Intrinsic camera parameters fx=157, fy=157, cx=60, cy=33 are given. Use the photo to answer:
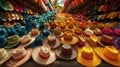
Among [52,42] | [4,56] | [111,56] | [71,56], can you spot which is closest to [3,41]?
[4,56]

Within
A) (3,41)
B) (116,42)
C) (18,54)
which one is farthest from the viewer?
(116,42)

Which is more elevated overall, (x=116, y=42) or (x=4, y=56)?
(x=4, y=56)

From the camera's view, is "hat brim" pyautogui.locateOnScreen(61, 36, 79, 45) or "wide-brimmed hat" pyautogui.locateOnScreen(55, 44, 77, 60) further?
"hat brim" pyautogui.locateOnScreen(61, 36, 79, 45)

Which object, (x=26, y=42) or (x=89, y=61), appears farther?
(x=26, y=42)

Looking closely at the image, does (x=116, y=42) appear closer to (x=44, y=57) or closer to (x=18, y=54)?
(x=44, y=57)

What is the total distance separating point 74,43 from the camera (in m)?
0.94

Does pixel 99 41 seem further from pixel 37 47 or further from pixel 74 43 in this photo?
pixel 37 47

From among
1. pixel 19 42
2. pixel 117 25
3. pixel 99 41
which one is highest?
pixel 19 42

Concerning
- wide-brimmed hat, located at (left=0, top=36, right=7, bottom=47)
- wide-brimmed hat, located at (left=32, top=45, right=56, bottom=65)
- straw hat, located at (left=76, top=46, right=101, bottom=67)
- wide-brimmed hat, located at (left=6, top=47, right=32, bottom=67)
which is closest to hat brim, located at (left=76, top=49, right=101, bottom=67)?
straw hat, located at (left=76, top=46, right=101, bottom=67)

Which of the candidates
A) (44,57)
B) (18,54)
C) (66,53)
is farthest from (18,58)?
(66,53)

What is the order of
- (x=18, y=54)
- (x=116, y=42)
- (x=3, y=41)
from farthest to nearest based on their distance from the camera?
(x=116, y=42) → (x=3, y=41) → (x=18, y=54)

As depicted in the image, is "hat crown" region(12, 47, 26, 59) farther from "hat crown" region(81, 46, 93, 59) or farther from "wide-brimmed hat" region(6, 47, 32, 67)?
"hat crown" region(81, 46, 93, 59)

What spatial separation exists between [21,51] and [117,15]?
1.32m

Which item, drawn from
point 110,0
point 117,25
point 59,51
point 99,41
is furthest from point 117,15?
point 59,51
